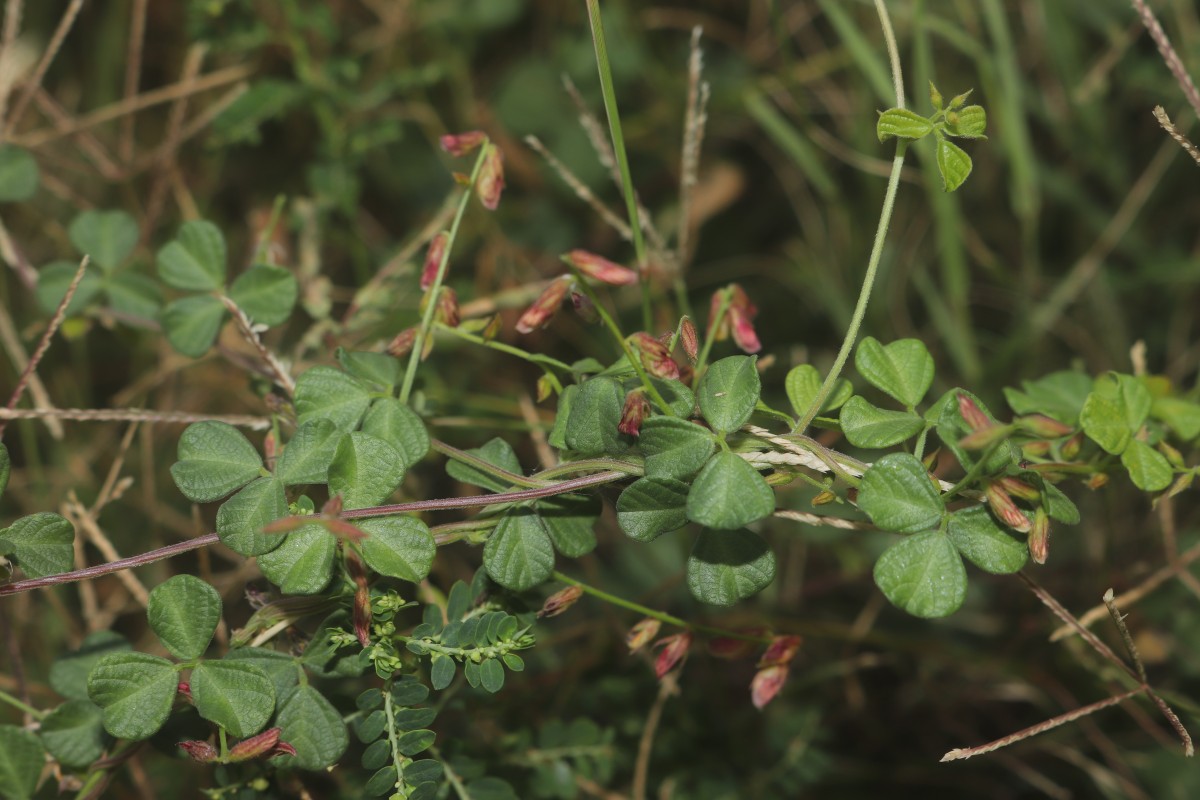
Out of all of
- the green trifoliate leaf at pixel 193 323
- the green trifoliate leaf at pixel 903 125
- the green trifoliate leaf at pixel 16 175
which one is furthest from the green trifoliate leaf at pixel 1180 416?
the green trifoliate leaf at pixel 16 175

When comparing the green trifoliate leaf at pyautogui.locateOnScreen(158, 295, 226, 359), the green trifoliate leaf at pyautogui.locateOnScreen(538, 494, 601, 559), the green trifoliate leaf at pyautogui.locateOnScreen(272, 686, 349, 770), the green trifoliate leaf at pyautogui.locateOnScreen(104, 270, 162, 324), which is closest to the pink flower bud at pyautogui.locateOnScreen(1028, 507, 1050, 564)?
the green trifoliate leaf at pyautogui.locateOnScreen(538, 494, 601, 559)

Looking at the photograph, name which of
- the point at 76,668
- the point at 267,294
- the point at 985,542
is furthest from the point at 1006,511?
the point at 76,668

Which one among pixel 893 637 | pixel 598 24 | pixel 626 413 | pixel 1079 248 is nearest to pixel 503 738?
pixel 626 413

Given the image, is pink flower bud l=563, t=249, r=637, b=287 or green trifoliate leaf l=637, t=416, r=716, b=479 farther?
pink flower bud l=563, t=249, r=637, b=287

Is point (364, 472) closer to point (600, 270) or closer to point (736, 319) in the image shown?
point (600, 270)

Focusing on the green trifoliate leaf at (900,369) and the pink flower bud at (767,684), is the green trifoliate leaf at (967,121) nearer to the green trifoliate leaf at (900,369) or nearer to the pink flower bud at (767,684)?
the green trifoliate leaf at (900,369)

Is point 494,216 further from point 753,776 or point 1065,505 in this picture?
point 1065,505

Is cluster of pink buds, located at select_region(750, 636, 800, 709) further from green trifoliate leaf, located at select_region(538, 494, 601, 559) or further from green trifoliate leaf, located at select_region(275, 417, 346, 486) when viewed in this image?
green trifoliate leaf, located at select_region(275, 417, 346, 486)
